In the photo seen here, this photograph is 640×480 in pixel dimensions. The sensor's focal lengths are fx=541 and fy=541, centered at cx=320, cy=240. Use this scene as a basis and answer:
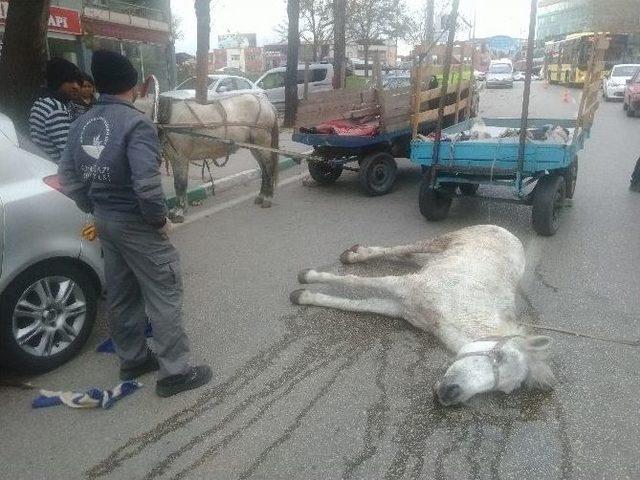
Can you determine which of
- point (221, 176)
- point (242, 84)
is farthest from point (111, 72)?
point (242, 84)

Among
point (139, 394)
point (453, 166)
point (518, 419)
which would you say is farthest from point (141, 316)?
point (453, 166)

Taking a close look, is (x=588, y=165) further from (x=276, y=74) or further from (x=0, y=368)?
(x=276, y=74)

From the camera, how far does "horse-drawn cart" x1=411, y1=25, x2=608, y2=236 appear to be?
5633 millimetres

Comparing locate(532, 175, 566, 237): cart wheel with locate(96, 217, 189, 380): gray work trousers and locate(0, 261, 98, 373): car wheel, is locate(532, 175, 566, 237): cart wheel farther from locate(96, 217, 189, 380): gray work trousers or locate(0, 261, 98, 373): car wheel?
locate(0, 261, 98, 373): car wheel

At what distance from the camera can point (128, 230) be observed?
3.02m

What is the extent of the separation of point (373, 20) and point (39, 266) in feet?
121

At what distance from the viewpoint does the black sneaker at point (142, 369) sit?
3432mm

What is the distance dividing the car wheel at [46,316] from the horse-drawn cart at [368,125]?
4.43 m

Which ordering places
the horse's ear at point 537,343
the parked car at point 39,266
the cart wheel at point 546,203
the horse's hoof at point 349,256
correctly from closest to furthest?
the horse's ear at point 537,343, the parked car at point 39,266, the horse's hoof at point 349,256, the cart wheel at point 546,203

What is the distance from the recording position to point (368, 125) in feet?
26.5

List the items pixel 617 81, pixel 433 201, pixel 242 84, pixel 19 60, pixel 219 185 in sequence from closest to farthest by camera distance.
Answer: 1. pixel 19 60
2. pixel 433 201
3. pixel 219 185
4. pixel 242 84
5. pixel 617 81

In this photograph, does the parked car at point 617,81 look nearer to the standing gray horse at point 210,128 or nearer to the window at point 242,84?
the window at point 242,84

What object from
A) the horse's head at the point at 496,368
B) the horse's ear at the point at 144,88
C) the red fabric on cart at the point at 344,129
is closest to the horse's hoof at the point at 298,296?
the horse's head at the point at 496,368

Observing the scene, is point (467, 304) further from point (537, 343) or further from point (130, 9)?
point (130, 9)
